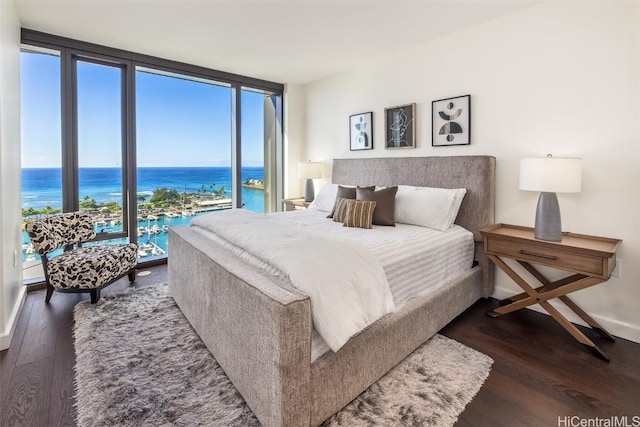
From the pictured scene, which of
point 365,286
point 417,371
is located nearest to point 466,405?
point 417,371

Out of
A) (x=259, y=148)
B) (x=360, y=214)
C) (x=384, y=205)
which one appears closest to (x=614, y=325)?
(x=384, y=205)

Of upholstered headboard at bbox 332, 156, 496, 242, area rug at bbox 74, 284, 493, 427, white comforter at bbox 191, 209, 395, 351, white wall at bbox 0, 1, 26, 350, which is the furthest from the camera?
upholstered headboard at bbox 332, 156, 496, 242

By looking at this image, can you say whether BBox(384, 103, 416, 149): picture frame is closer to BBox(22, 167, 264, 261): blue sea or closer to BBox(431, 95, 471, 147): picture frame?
BBox(431, 95, 471, 147): picture frame

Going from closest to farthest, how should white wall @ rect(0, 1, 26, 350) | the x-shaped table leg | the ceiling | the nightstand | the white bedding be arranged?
the white bedding < the x-shaped table leg < white wall @ rect(0, 1, 26, 350) < the ceiling < the nightstand

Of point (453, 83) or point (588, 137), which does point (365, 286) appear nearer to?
point (588, 137)

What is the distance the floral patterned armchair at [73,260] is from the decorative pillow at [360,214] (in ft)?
6.91

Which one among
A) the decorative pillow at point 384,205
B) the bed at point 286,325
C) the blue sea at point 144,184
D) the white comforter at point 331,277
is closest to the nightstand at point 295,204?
the blue sea at point 144,184

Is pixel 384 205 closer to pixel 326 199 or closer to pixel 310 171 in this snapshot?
pixel 326 199

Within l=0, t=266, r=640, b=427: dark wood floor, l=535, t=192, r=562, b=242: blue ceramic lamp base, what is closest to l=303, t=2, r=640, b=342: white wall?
l=535, t=192, r=562, b=242: blue ceramic lamp base

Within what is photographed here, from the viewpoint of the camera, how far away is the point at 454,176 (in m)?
3.08

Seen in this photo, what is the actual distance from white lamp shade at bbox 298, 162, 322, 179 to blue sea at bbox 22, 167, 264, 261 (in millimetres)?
861

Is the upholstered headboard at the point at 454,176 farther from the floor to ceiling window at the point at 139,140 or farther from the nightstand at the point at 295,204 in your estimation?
the floor to ceiling window at the point at 139,140

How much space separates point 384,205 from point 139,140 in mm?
3101

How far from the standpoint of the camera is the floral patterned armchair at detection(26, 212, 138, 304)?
2740 millimetres
